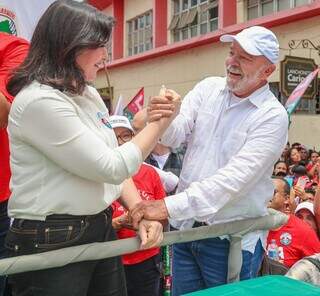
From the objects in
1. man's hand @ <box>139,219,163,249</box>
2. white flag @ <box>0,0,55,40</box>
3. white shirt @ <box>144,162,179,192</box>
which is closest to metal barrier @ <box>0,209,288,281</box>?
man's hand @ <box>139,219,163,249</box>

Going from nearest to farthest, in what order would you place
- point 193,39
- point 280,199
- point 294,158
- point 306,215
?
point 280,199
point 306,215
point 294,158
point 193,39

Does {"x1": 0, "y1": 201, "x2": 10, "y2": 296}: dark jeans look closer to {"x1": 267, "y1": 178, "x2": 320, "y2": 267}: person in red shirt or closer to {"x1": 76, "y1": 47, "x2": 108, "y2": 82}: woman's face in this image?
{"x1": 76, "y1": 47, "x2": 108, "y2": 82}: woman's face

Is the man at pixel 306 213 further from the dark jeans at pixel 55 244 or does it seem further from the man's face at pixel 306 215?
the dark jeans at pixel 55 244

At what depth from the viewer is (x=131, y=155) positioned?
1.65m

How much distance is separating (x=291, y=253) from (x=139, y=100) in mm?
4690

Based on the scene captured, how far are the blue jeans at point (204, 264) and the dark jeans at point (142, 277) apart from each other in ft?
1.78

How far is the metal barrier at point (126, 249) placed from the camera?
1.44 meters

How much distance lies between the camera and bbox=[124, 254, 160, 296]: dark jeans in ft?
10.0

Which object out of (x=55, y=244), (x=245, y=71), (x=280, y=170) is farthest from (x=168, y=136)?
(x=280, y=170)

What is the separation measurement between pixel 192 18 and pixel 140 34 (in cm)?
349

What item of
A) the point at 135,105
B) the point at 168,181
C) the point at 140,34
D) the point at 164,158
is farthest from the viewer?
the point at 140,34

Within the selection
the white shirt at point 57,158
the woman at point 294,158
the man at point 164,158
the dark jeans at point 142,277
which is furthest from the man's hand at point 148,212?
the woman at point 294,158

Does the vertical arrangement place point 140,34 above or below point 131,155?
above

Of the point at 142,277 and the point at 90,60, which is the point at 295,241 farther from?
the point at 90,60
